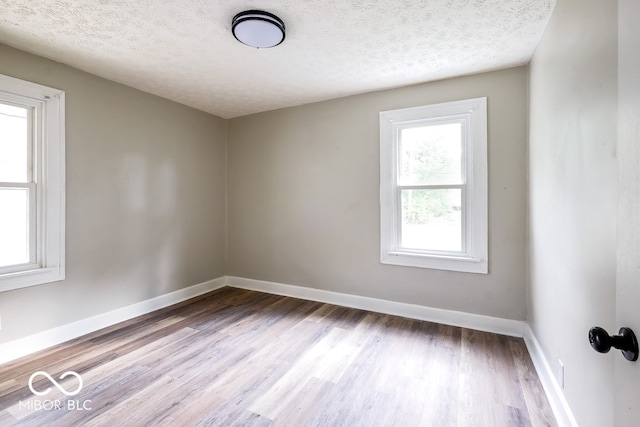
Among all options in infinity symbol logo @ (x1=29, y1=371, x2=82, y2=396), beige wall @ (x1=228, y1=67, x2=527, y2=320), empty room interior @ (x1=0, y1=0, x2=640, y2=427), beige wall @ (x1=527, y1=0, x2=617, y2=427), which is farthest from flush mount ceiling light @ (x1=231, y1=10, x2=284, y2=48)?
infinity symbol logo @ (x1=29, y1=371, x2=82, y2=396)

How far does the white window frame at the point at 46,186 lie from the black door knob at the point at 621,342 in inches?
135

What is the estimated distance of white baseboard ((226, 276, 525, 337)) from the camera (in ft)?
8.76

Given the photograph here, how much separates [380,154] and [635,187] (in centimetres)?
261

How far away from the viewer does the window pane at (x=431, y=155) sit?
2883mm

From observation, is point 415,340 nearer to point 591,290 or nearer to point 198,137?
point 591,290

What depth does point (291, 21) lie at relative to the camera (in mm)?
1946

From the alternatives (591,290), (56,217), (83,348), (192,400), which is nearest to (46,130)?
(56,217)

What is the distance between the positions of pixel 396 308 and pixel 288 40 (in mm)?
2739

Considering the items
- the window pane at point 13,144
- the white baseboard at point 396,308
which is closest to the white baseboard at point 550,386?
the white baseboard at point 396,308

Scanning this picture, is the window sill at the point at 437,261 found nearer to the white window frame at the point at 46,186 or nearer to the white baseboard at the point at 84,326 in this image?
the white baseboard at the point at 84,326

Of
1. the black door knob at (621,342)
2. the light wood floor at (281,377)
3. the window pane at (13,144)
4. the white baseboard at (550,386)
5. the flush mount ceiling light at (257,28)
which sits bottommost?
the light wood floor at (281,377)

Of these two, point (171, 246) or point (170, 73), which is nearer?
point (170, 73)

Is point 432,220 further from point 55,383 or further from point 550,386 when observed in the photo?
point 55,383

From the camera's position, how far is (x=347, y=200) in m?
3.38
